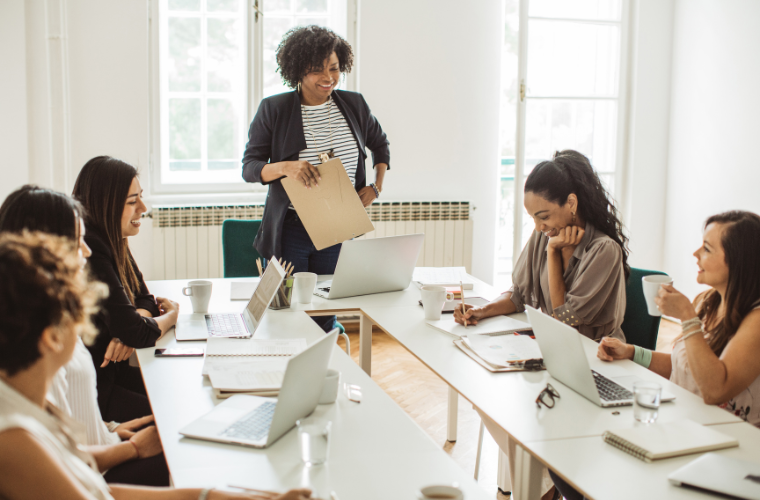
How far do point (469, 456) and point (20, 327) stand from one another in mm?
2225

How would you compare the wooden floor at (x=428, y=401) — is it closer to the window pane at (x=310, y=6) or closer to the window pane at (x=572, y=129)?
the window pane at (x=572, y=129)

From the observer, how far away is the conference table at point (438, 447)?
1.12 metres

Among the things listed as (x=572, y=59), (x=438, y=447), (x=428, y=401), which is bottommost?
(x=428, y=401)

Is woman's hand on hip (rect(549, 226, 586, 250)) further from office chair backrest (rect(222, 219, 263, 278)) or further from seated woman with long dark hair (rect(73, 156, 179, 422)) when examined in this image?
office chair backrest (rect(222, 219, 263, 278))

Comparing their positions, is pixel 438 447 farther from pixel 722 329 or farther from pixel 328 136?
pixel 328 136

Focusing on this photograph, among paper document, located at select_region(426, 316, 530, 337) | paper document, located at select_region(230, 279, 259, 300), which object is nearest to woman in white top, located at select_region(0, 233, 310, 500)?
paper document, located at select_region(426, 316, 530, 337)

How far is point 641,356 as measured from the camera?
1.76 m

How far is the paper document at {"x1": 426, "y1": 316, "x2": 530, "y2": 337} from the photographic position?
78.7 inches

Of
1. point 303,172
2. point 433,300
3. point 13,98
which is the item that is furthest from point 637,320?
point 13,98

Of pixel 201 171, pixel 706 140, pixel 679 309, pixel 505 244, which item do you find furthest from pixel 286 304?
pixel 706 140

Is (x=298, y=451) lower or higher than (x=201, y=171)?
lower

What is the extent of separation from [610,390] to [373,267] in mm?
1106

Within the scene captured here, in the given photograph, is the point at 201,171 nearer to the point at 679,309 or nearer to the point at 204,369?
the point at 204,369

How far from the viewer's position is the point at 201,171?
4305 millimetres
